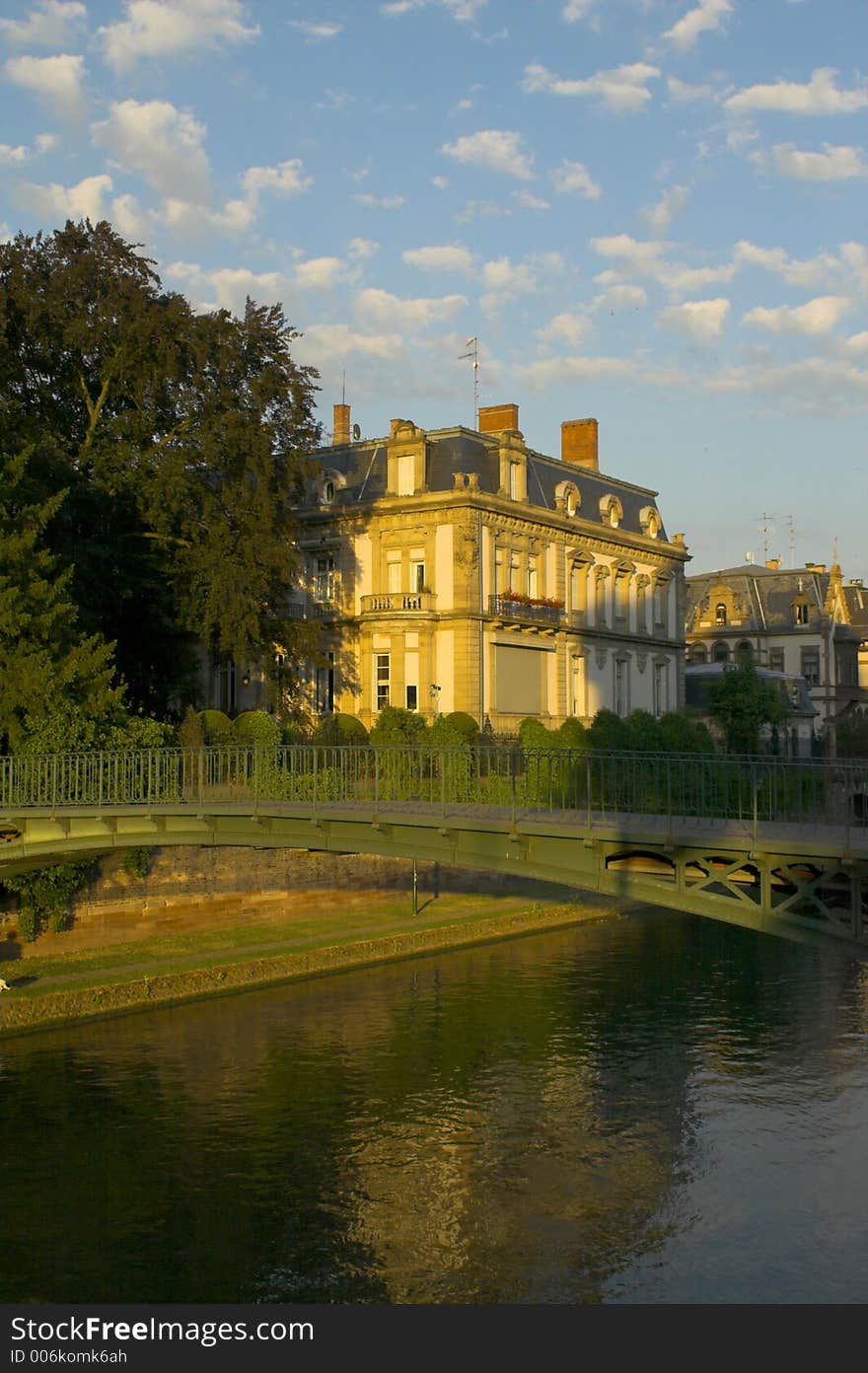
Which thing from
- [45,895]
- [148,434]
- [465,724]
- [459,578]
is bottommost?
[45,895]

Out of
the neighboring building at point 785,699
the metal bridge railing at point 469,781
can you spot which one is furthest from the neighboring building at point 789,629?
the metal bridge railing at point 469,781

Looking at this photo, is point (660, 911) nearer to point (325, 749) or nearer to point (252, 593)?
point (252, 593)

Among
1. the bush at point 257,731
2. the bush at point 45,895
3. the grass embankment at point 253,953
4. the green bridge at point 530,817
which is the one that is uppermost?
the bush at point 257,731

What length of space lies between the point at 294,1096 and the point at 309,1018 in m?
5.85

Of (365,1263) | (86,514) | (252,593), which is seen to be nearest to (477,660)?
(252,593)

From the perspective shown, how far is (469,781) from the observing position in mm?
25812

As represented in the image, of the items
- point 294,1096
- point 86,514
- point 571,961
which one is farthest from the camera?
point 86,514

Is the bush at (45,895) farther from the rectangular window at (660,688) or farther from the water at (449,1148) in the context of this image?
the rectangular window at (660,688)

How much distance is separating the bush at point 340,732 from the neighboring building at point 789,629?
48122mm

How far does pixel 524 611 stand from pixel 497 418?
10097 mm

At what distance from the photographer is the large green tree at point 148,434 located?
44.1 metres

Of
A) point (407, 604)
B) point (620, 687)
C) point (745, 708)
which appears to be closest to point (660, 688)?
point (620, 687)

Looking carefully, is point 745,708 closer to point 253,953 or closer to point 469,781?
point 253,953

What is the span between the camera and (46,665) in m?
34.8
